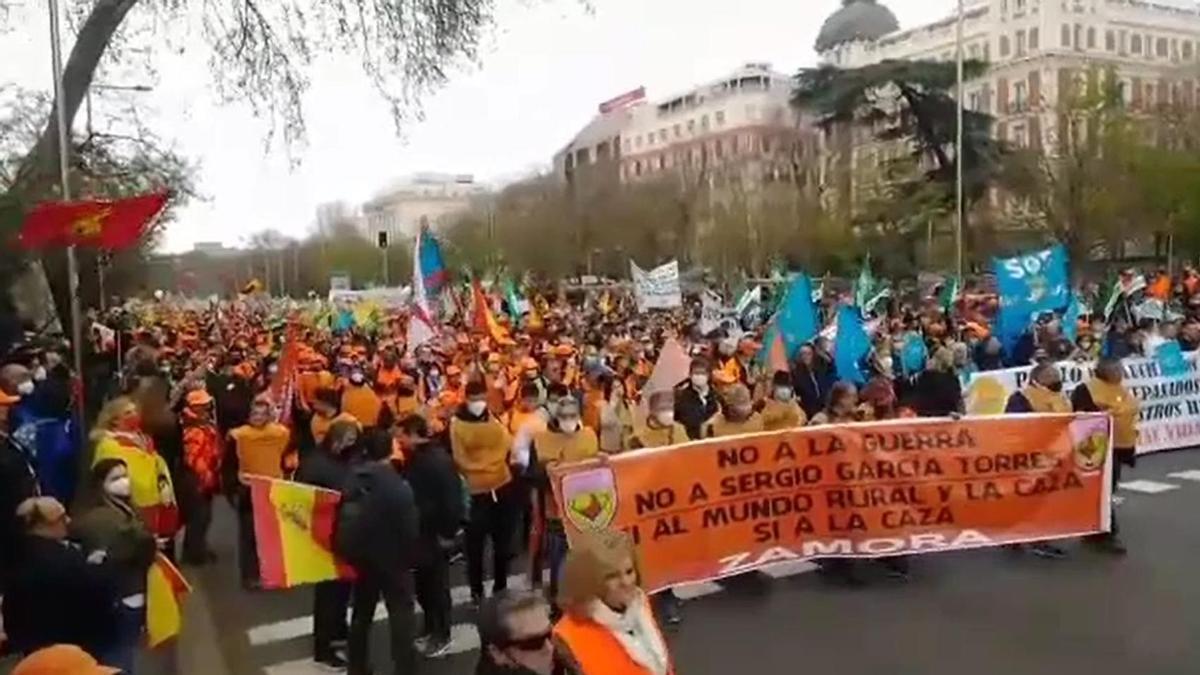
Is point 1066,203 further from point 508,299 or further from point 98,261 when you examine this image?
point 98,261

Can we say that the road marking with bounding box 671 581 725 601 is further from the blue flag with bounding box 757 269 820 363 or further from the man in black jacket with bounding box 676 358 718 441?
the blue flag with bounding box 757 269 820 363

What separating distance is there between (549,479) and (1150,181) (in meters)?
42.6

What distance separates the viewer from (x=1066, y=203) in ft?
149

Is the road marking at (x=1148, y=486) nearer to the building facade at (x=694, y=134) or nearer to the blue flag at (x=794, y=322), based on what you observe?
the blue flag at (x=794, y=322)

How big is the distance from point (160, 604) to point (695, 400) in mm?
6336

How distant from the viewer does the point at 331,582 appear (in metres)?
7.81

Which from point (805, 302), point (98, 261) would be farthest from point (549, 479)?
point (98, 261)

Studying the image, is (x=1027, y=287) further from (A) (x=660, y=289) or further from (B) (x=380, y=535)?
(B) (x=380, y=535)

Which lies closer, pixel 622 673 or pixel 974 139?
pixel 622 673

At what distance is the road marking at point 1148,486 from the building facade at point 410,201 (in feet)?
455

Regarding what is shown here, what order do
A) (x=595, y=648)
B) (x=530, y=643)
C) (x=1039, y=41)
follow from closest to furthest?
(x=530, y=643) < (x=595, y=648) < (x=1039, y=41)

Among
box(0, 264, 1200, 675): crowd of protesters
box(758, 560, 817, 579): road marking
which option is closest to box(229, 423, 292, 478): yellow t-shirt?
box(0, 264, 1200, 675): crowd of protesters

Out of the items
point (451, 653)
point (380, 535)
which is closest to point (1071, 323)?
point (451, 653)

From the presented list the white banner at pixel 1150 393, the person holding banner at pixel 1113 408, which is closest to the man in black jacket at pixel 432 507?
the person holding banner at pixel 1113 408
